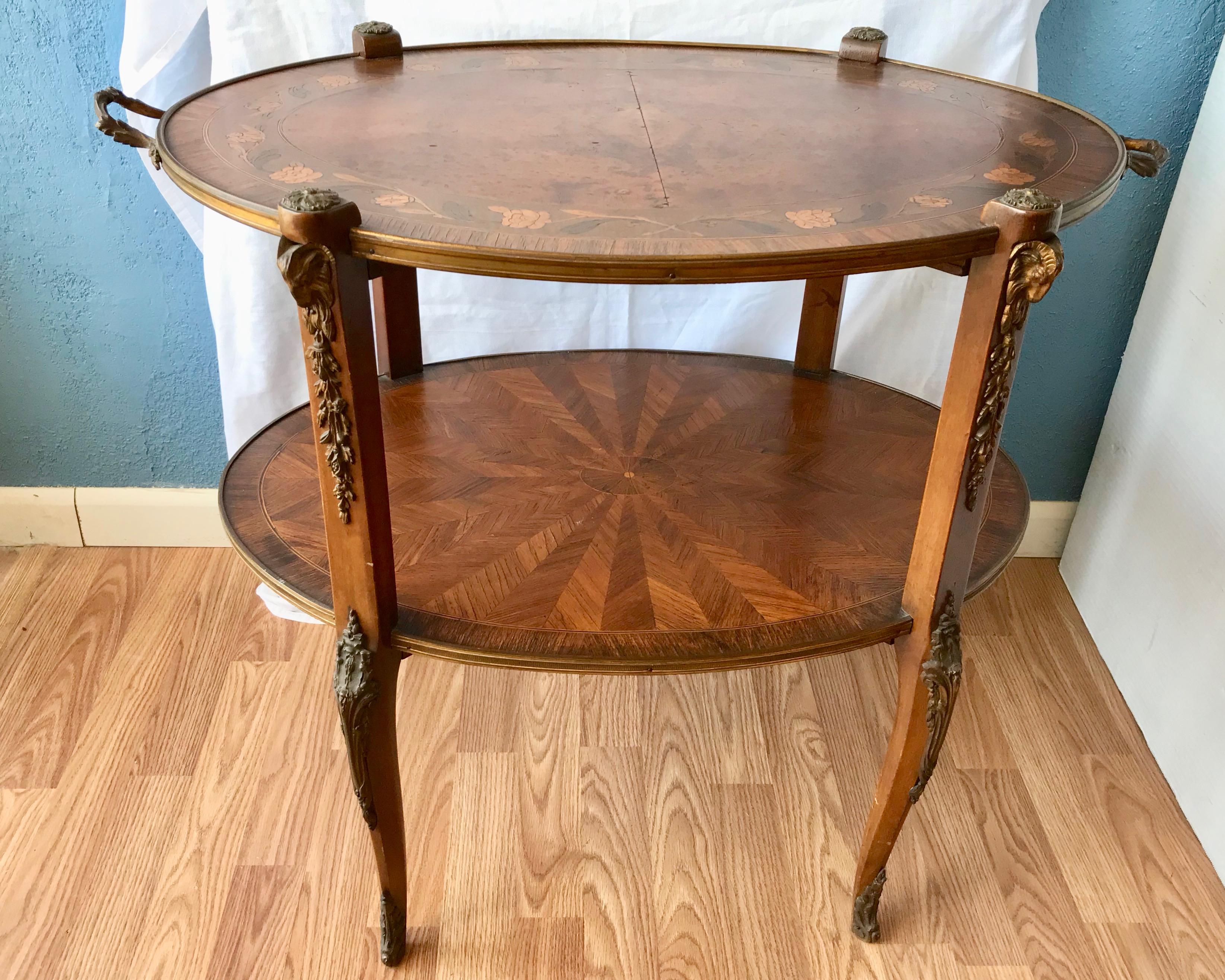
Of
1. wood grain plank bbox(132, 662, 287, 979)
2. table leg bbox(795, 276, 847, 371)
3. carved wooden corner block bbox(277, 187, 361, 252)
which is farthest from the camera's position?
table leg bbox(795, 276, 847, 371)

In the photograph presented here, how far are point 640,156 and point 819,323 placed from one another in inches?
21.8

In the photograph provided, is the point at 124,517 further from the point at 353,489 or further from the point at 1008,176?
the point at 1008,176

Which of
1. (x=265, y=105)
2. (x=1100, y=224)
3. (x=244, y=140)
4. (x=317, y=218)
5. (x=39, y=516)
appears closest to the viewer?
(x=317, y=218)

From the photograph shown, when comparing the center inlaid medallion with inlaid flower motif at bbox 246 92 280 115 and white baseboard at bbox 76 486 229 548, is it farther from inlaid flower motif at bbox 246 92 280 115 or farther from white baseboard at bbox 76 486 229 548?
white baseboard at bbox 76 486 229 548

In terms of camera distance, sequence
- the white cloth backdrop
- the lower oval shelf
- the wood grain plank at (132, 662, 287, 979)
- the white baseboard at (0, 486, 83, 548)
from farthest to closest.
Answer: the white baseboard at (0, 486, 83, 548), the white cloth backdrop, the wood grain plank at (132, 662, 287, 979), the lower oval shelf

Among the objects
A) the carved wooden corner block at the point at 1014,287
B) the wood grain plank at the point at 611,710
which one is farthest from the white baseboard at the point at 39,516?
the carved wooden corner block at the point at 1014,287

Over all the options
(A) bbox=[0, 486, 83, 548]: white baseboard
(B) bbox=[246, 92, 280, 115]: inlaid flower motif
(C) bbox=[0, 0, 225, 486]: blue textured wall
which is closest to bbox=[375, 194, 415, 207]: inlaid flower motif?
(B) bbox=[246, 92, 280, 115]: inlaid flower motif

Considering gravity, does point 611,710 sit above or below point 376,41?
below

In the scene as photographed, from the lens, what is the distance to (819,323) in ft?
4.83

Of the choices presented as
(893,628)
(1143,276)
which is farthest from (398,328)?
(1143,276)

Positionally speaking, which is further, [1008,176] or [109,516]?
[109,516]

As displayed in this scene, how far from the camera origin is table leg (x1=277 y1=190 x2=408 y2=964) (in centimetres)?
77

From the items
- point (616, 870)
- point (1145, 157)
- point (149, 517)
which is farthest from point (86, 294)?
point (1145, 157)

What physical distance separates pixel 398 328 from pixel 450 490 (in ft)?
1.04
